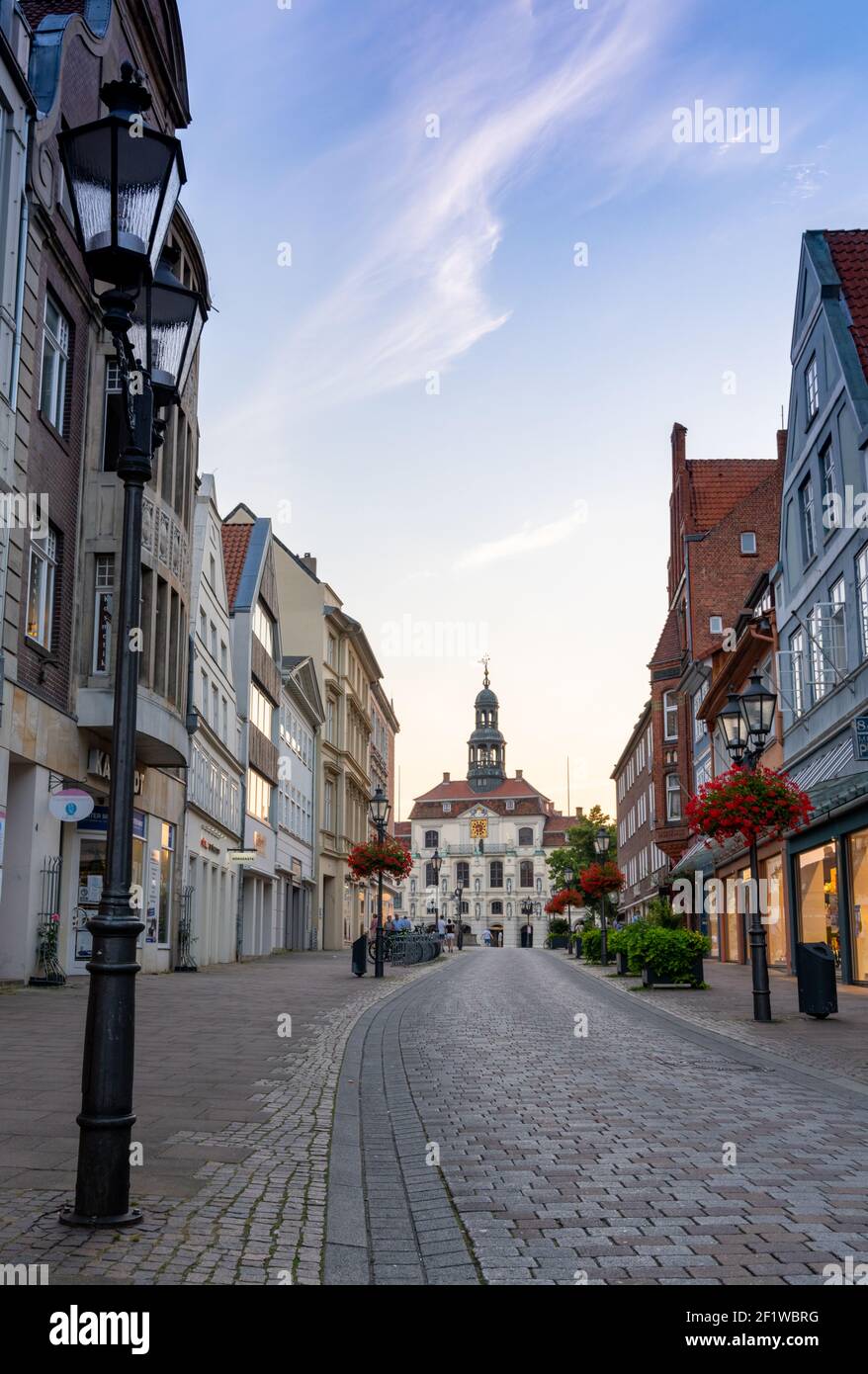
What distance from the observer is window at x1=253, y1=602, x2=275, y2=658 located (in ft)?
137

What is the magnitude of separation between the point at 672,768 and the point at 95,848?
125ft

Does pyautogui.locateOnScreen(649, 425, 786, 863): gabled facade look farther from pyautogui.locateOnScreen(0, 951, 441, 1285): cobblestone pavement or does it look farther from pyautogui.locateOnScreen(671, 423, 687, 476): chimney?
pyautogui.locateOnScreen(0, 951, 441, 1285): cobblestone pavement

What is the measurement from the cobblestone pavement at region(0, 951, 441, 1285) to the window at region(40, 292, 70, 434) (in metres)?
9.43

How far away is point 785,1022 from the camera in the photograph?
1609 cm

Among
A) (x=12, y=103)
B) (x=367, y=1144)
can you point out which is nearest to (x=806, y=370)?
(x=12, y=103)

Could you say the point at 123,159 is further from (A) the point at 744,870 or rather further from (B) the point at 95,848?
(A) the point at 744,870

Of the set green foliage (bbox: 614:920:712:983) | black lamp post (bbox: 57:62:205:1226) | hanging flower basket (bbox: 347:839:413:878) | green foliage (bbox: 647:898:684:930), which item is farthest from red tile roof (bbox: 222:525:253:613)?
black lamp post (bbox: 57:62:205:1226)

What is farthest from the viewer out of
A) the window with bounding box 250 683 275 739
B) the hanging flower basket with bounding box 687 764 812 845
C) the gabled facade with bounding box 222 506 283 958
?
the window with bounding box 250 683 275 739

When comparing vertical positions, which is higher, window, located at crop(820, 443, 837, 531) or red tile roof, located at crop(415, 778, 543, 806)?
red tile roof, located at crop(415, 778, 543, 806)

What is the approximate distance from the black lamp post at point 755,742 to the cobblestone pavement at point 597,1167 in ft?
8.93

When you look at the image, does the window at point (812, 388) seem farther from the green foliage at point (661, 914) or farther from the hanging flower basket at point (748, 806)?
the hanging flower basket at point (748, 806)

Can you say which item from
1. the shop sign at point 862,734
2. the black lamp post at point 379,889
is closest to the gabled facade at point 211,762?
the black lamp post at point 379,889

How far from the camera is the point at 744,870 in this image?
1538 inches

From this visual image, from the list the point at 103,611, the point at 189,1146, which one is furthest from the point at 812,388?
the point at 189,1146
